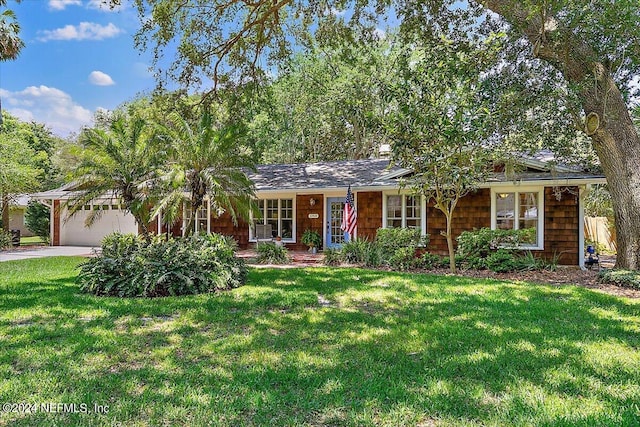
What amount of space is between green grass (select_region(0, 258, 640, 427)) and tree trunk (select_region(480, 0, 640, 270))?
10.1 feet

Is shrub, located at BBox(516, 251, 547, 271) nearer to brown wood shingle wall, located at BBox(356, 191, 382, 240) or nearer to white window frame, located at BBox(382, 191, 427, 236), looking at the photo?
white window frame, located at BBox(382, 191, 427, 236)

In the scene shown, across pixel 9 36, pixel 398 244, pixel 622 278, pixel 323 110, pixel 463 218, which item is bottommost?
pixel 622 278

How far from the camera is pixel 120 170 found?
951cm

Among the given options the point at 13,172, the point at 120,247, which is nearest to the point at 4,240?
the point at 13,172

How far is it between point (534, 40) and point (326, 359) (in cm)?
880

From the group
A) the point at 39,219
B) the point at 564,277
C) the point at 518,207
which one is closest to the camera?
the point at 564,277

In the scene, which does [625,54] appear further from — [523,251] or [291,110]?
[291,110]

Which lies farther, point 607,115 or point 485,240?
point 485,240

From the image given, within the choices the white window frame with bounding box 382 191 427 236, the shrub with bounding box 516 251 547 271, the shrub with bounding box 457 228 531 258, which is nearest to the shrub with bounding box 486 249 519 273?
the shrub with bounding box 516 251 547 271

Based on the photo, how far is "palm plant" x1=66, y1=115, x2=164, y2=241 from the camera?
9.54 meters

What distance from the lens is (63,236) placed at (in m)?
18.4

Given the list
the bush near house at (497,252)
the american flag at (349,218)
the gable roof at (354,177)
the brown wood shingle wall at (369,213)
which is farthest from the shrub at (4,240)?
the bush near house at (497,252)

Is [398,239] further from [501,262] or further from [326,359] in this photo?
[326,359]

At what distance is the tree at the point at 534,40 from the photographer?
27.0 feet
